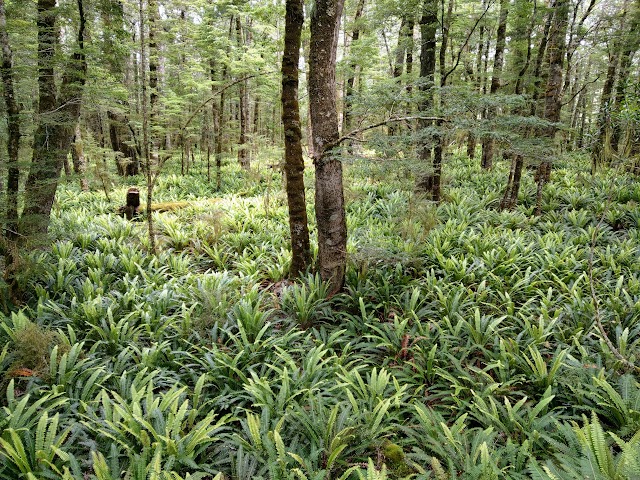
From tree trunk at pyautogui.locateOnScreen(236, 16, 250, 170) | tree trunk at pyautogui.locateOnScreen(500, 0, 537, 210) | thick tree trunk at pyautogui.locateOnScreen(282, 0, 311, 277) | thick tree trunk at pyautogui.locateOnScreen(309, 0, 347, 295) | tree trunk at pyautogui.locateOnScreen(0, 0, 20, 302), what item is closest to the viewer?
tree trunk at pyautogui.locateOnScreen(0, 0, 20, 302)

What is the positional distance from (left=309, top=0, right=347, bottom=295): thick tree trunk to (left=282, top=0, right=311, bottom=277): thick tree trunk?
0.41 metres

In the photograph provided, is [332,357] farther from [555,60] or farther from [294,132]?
[555,60]

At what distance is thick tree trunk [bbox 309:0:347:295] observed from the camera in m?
4.55

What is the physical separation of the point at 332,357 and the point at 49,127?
19.4ft

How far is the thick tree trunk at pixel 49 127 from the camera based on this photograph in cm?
496

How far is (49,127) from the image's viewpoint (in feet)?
19.4

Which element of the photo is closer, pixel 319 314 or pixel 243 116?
pixel 319 314

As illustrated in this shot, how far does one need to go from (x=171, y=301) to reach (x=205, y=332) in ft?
2.76

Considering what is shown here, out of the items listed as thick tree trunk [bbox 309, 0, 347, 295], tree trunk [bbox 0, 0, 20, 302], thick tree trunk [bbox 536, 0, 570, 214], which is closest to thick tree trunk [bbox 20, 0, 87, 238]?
tree trunk [bbox 0, 0, 20, 302]

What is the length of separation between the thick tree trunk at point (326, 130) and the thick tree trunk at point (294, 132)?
414 mm

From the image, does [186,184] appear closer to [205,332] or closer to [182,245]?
[182,245]

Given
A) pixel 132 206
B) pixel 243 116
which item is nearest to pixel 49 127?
pixel 132 206

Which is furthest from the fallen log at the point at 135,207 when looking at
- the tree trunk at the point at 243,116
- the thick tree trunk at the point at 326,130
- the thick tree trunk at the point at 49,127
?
the thick tree trunk at the point at 326,130

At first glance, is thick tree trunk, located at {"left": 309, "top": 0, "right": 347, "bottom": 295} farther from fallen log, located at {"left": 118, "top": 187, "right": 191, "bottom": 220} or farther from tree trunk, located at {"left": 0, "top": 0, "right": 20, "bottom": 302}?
fallen log, located at {"left": 118, "top": 187, "right": 191, "bottom": 220}
